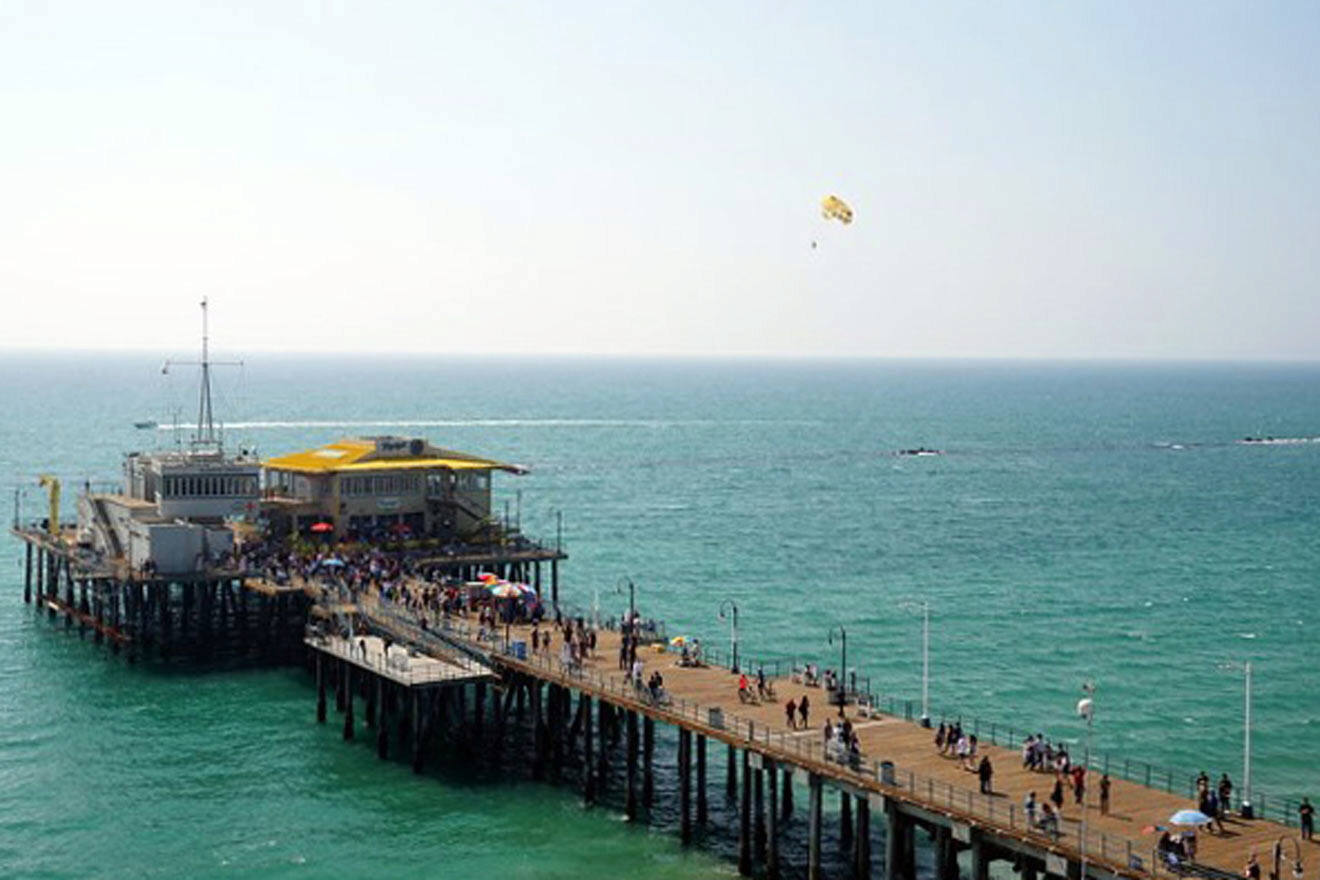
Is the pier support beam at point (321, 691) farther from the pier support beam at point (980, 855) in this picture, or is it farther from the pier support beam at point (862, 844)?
the pier support beam at point (980, 855)

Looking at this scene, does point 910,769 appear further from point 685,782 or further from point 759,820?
point 685,782

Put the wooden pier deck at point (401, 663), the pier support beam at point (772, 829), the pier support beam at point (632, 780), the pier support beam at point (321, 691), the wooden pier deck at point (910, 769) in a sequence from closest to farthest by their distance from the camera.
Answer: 1. the wooden pier deck at point (910, 769)
2. the pier support beam at point (772, 829)
3. the pier support beam at point (632, 780)
4. the wooden pier deck at point (401, 663)
5. the pier support beam at point (321, 691)

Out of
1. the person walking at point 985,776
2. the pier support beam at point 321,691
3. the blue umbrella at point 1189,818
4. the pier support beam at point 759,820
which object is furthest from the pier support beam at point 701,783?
the blue umbrella at point 1189,818

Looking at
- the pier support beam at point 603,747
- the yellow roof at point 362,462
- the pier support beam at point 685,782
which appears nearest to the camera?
the pier support beam at point 685,782

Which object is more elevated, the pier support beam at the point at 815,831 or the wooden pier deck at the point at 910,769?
the wooden pier deck at the point at 910,769

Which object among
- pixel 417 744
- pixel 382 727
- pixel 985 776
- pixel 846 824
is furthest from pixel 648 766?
pixel 985 776

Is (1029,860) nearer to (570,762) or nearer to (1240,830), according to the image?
(1240,830)

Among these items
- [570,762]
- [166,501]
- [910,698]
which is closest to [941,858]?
[570,762]
